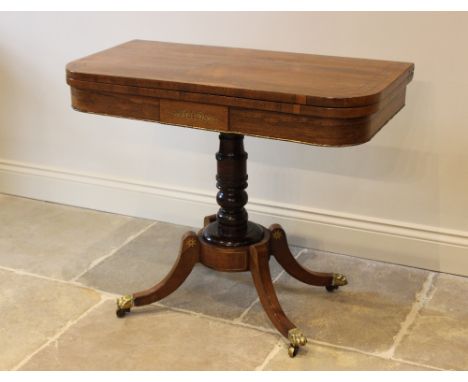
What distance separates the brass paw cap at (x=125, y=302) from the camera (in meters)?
2.56

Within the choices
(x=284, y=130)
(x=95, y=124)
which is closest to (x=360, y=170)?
(x=284, y=130)

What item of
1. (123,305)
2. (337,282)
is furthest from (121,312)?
(337,282)

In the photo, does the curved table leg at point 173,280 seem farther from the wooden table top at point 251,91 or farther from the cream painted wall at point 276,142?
the cream painted wall at point 276,142

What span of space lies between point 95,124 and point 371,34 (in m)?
1.25

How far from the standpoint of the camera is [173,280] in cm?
260

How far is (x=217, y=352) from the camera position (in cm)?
238

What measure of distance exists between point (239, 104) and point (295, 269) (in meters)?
0.79

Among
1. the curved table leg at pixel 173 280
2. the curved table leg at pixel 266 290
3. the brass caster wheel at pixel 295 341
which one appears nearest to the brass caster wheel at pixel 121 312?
the curved table leg at pixel 173 280

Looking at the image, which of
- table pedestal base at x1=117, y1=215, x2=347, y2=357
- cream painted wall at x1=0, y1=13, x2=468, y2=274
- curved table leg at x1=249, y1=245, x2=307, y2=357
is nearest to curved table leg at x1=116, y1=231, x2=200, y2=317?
table pedestal base at x1=117, y1=215, x2=347, y2=357

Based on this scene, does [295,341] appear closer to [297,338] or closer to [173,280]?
[297,338]

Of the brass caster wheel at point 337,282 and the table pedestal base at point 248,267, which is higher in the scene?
the table pedestal base at point 248,267

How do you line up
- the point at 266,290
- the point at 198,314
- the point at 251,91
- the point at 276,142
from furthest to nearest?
the point at 276,142
the point at 198,314
the point at 266,290
the point at 251,91

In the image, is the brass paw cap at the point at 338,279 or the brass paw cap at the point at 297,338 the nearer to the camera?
the brass paw cap at the point at 297,338

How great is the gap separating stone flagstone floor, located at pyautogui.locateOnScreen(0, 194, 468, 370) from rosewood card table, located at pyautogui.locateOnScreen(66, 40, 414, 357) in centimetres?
8
